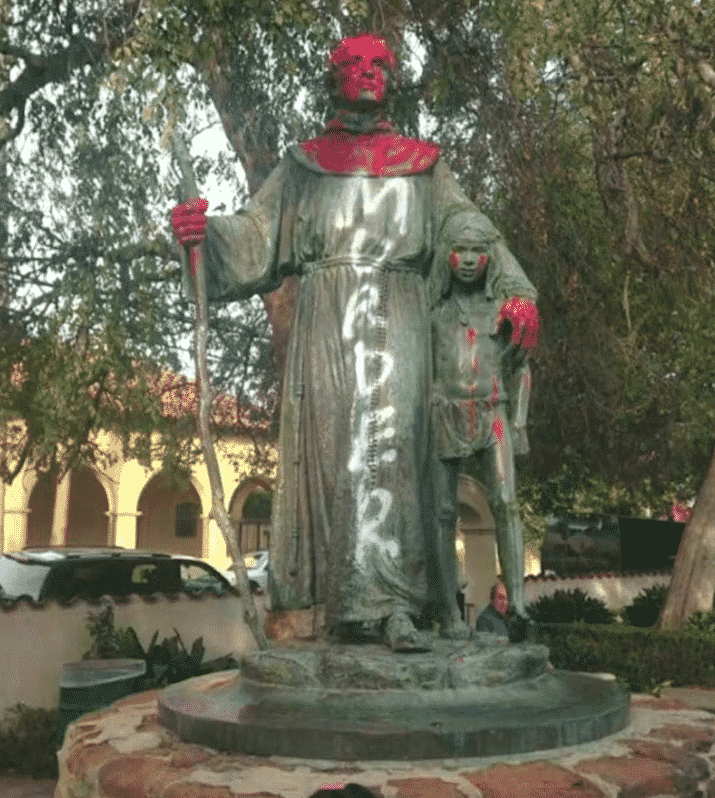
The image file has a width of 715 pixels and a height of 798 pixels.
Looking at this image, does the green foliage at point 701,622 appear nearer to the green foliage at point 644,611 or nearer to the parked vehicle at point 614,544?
the green foliage at point 644,611

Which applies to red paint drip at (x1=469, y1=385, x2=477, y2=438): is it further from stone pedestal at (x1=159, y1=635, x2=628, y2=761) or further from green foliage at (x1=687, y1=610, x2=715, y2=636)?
green foliage at (x1=687, y1=610, x2=715, y2=636)

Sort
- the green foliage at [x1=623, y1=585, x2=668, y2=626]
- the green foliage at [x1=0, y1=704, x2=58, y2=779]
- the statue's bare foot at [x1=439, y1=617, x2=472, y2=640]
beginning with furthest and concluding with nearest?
the green foliage at [x1=623, y1=585, x2=668, y2=626] → the green foliage at [x1=0, y1=704, x2=58, y2=779] → the statue's bare foot at [x1=439, y1=617, x2=472, y2=640]

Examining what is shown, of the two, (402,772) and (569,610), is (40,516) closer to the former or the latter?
(569,610)

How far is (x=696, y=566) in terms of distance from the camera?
44.6 feet

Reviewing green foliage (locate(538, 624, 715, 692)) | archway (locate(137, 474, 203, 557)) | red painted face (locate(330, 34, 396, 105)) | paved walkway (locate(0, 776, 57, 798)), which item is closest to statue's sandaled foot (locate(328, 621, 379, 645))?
red painted face (locate(330, 34, 396, 105))

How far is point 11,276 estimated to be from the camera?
1249 centimetres

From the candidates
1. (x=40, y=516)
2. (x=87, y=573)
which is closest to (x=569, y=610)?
(x=87, y=573)

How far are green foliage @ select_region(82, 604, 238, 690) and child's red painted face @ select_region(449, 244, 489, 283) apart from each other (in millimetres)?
5369

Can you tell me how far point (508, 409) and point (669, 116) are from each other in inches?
277

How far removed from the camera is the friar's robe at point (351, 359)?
400 cm

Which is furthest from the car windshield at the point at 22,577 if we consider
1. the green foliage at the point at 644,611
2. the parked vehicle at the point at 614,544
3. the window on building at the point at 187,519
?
the window on building at the point at 187,519

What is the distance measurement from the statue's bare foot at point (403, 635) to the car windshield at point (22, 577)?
8.04 m

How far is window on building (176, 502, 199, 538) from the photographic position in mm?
32094

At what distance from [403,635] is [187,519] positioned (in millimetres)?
29072
